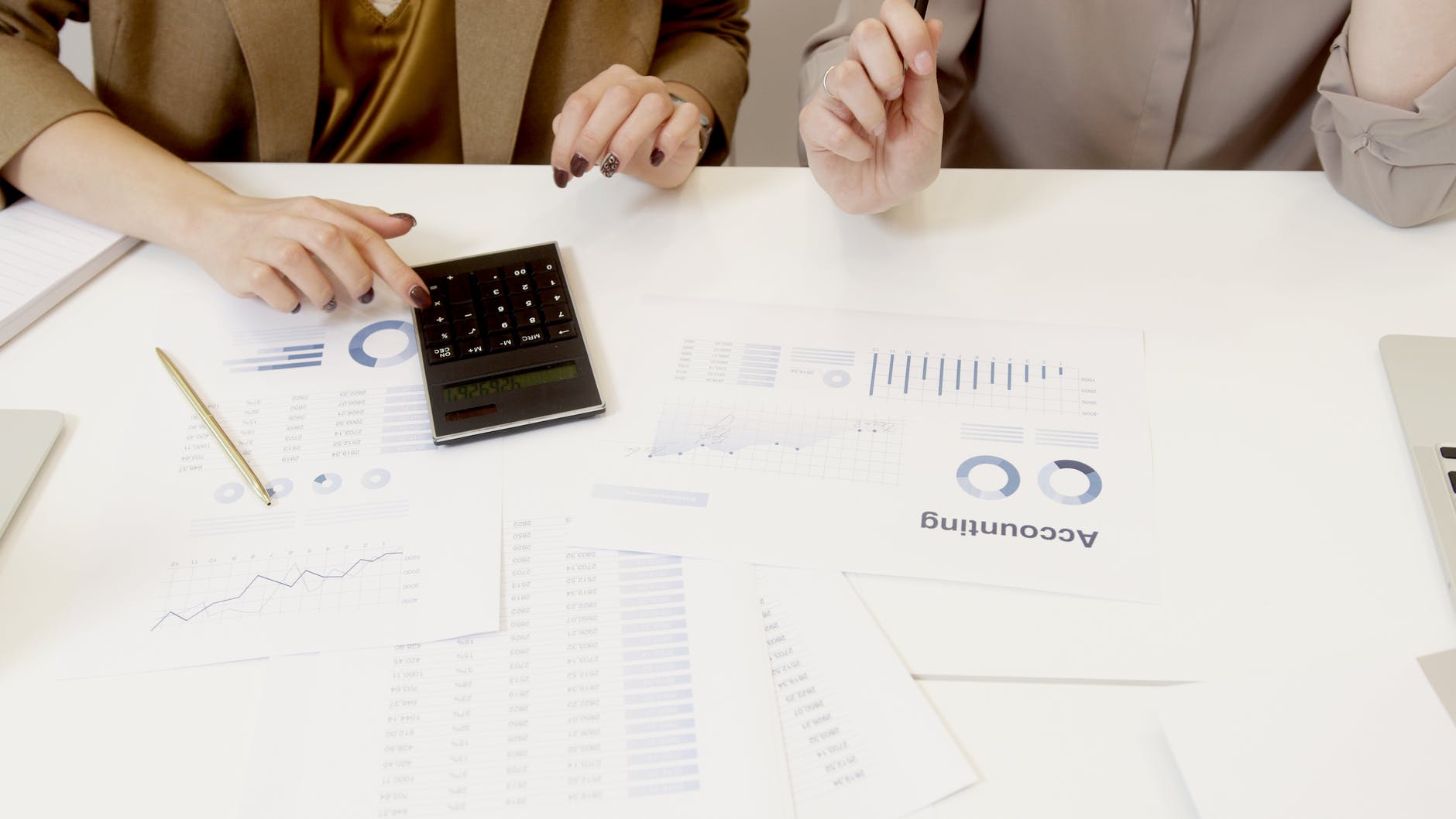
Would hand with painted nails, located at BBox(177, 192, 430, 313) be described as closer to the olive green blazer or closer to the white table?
the white table

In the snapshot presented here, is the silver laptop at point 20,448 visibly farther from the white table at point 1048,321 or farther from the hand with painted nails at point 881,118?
the hand with painted nails at point 881,118

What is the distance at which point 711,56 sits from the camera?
1035mm

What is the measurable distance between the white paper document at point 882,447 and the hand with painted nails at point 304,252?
Result: 20 cm

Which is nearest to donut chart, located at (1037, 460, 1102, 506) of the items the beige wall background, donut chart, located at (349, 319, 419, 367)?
donut chart, located at (349, 319, 419, 367)

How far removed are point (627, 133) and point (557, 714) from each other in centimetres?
48

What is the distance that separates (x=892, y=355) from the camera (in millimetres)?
689

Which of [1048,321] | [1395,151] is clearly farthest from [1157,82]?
[1048,321]

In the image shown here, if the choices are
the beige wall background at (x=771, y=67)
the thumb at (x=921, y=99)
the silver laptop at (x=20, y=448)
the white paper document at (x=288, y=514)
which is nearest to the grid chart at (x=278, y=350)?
the white paper document at (x=288, y=514)

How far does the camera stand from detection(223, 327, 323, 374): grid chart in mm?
692

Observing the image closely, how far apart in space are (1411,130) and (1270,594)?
0.43 metres

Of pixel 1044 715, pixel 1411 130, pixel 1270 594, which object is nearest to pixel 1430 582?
pixel 1270 594

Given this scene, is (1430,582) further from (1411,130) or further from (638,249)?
(638,249)

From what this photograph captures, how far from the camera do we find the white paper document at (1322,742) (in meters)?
0.45

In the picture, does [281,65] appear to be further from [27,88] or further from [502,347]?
[502,347]
